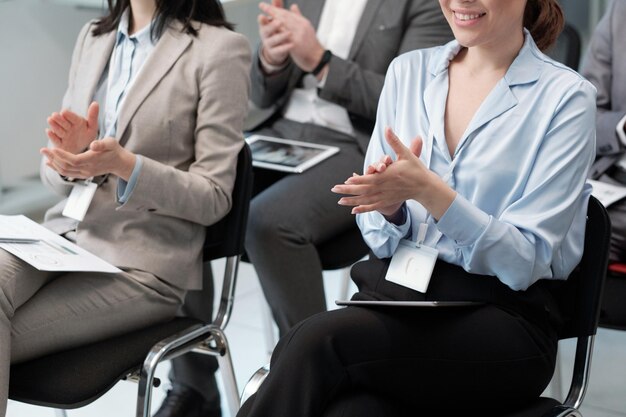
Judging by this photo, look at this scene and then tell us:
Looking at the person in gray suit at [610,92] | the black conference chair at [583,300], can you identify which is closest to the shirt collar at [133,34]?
the black conference chair at [583,300]

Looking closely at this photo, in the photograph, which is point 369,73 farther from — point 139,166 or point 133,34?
point 139,166

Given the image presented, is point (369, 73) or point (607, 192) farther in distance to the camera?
point (369, 73)

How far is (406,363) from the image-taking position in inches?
62.3

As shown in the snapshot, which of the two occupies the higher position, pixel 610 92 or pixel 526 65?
pixel 526 65

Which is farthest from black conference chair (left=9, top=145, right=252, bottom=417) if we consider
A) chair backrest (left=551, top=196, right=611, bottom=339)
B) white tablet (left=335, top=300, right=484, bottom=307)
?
chair backrest (left=551, top=196, right=611, bottom=339)

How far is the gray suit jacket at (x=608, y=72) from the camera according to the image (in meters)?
2.51

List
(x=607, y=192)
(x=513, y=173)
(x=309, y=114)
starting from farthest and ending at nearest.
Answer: (x=309, y=114) < (x=607, y=192) < (x=513, y=173)

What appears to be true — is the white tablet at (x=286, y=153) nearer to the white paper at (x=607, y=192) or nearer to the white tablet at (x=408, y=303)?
the white paper at (x=607, y=192)

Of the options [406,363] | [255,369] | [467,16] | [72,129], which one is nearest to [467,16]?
[467,16]

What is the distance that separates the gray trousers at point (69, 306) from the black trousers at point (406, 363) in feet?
1.63

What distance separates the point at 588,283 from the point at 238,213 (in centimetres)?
78

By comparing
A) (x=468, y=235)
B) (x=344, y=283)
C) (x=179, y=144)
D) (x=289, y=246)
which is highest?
(x=468, y=235)

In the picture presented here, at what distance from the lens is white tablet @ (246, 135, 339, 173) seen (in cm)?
271

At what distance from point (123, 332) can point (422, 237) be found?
0.68 meters
